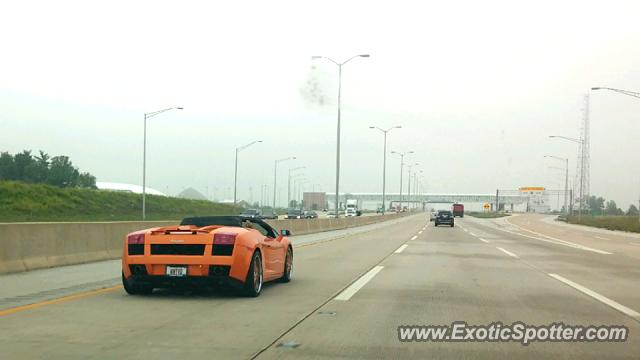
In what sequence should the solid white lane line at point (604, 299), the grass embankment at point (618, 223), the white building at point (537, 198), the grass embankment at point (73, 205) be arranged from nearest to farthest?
1. the solid white lane line at point (604, 299)
2. the grass embankment at point (73, 205)
3. the grass embankment at point (618, 223)
4. the white building at point (537, 198)

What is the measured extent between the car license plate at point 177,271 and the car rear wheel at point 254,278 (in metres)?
0.94

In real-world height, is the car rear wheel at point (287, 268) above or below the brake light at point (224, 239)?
below

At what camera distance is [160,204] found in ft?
264

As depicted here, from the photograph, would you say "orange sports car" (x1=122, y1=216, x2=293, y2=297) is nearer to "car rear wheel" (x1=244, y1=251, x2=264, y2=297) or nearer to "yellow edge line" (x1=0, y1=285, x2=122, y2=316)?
"car rear wheel" (x1=244, y1=251, x2=264, y2=297)

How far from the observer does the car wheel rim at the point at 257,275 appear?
35.4 ft

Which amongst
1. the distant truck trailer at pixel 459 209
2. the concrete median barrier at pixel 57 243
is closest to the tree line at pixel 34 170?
the distant truck trailer at pixel 459 209

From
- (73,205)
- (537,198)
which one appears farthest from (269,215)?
(537,198)

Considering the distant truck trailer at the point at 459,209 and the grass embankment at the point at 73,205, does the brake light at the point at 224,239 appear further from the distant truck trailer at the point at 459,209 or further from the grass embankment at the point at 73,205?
the distant truck trailer at the point at 459,209

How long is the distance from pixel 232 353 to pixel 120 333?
167cm

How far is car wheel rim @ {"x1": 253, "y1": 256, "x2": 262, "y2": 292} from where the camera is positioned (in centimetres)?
1080

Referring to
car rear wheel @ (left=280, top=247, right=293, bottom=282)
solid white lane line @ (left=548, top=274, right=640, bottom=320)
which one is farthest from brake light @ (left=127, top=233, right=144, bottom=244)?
solid white lane line @ (left=548, top=274, right=640, bottom=320)

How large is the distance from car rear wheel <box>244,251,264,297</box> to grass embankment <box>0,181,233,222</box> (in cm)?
3884

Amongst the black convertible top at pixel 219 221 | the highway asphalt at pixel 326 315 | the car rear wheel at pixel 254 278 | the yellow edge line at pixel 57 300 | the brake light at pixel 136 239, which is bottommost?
the yellow edge line at pixel 57 300

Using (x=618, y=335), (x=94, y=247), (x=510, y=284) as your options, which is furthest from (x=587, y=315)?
(x=94, y=247)
